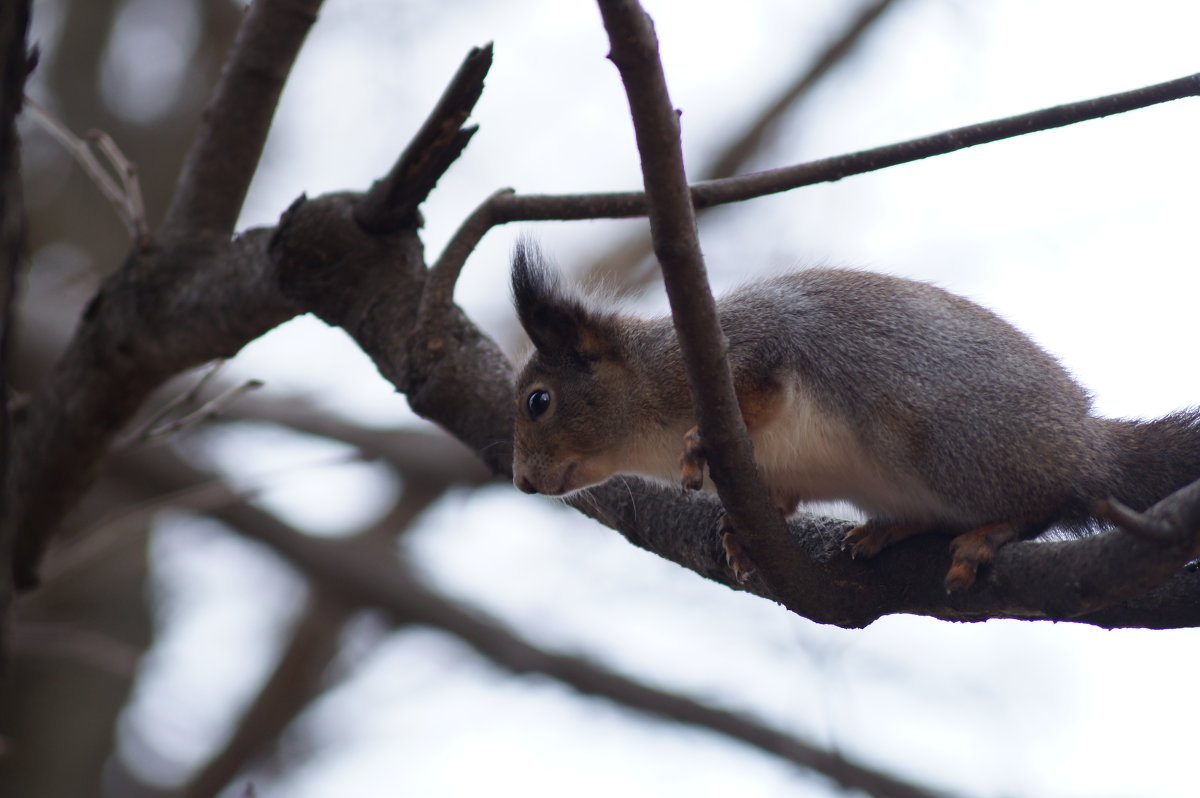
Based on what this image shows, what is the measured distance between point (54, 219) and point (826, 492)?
19.7ft

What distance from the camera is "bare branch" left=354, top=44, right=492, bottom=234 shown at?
235 centimetres

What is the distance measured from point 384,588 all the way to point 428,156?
10.4 feet

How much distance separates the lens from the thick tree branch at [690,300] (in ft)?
4.74

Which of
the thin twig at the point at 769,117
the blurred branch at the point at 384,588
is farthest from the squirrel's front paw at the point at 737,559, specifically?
the thin twig at the point at 769,117

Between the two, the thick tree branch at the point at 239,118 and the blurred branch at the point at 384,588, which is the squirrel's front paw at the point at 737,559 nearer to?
the thick tree branch at the point at 239,118

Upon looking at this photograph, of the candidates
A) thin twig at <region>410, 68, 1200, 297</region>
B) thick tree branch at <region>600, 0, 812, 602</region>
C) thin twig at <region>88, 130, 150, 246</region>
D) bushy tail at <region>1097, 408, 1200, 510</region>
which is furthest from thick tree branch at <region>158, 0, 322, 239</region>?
bushy tail at <region>1097, 408, 1200, 510</region>

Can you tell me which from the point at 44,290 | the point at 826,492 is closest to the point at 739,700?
the point at 826,492

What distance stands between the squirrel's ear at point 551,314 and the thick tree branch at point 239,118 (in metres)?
0.86

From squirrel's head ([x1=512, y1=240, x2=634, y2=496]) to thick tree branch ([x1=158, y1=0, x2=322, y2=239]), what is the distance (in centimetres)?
87

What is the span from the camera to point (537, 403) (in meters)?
2.82

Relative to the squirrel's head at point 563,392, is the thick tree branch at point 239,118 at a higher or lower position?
higher

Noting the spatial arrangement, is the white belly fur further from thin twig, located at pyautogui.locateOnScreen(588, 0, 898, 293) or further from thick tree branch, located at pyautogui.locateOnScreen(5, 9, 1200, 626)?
thin twig, located at pyautogui.locateOnScreen(588, 0, 898, 293)

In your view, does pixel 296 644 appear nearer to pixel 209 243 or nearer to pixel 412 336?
pixel 209 243

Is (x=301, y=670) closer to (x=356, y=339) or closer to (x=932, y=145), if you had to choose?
(x=356, y=339)
